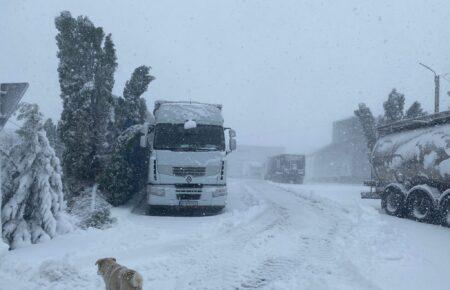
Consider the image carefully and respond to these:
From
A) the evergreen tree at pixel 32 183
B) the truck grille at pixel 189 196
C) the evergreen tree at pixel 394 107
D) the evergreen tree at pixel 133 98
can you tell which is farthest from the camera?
the evergreen tree at pixel 394 107

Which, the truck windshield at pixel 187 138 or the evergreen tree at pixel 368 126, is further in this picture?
the evergreen tree at pixel 368 126

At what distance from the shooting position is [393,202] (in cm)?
1522

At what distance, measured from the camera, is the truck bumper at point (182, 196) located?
13086 mm

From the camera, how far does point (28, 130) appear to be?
8.98 metres

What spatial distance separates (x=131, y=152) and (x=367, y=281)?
33.3 feet

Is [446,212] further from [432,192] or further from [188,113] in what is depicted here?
[188,113]

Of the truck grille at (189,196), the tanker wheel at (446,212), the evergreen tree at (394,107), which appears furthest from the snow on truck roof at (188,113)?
the evergreen tree at (394,107)

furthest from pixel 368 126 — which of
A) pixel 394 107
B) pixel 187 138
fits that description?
pixel 187 138

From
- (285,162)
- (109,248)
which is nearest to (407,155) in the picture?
(109,248)

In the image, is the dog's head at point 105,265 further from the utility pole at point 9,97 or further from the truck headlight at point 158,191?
the truck headlight at point 158,191

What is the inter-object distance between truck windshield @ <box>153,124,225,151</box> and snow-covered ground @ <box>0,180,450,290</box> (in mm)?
2244

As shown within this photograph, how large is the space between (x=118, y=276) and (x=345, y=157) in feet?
193

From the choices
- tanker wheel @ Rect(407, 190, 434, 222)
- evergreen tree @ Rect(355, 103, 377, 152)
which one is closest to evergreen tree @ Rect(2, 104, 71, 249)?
tanker wheel @ Rect(407, 190, 434, 222)

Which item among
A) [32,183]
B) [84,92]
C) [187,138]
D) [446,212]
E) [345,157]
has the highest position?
[345,157]
